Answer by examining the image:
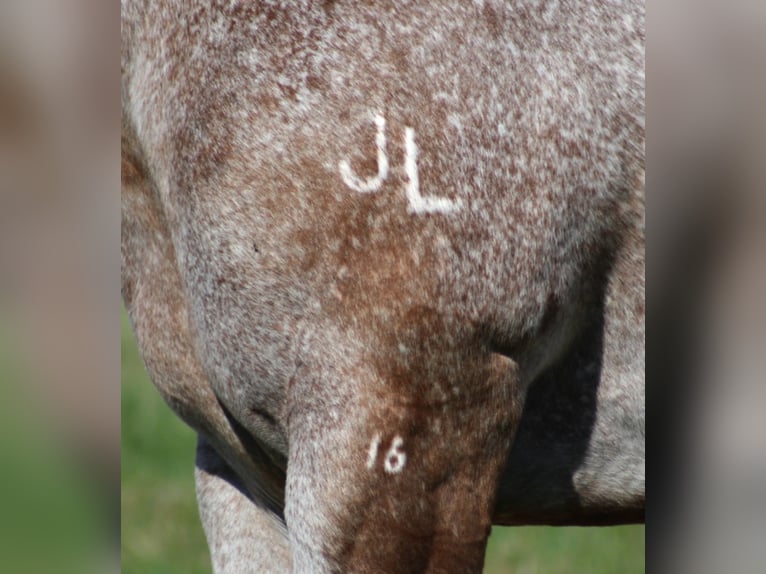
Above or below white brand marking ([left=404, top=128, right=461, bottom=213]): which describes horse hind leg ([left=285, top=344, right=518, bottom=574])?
below

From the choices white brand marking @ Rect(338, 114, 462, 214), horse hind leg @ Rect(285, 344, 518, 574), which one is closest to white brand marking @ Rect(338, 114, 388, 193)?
white brand marking @ Rect(338, 114, 462, 214)

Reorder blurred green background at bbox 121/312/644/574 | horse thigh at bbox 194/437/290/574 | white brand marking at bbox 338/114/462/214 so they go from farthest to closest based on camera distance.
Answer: blurred green background at bbox 121/312/644/574
horse thigh at bbox 194/437/290/574
white brand marking at bbox 338/114/462/214

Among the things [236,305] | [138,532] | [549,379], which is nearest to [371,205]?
[236,305]

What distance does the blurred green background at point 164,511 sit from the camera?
1.58 m

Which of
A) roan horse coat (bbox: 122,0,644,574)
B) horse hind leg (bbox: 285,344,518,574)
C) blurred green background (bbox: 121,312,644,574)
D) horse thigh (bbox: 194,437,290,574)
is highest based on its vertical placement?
roan horse coat (bbox: 122,0,644,574)

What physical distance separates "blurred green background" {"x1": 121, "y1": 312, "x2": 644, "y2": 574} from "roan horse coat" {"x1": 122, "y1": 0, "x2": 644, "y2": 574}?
55 cm

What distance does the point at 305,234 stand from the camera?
0.86m

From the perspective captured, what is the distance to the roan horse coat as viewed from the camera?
2.79 ft

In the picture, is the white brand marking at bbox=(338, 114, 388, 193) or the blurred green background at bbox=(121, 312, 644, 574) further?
the blurred green background at bbox=(121, 312, 644, 574)

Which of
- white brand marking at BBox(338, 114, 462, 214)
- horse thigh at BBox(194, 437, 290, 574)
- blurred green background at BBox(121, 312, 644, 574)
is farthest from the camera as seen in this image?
blurred green background at BBox(121, 312, 644, 574)

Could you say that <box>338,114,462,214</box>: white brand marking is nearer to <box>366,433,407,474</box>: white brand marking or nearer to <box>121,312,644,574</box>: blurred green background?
<box>366,433,407,474</box>: white brand marking

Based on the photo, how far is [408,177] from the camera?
0.84 m
